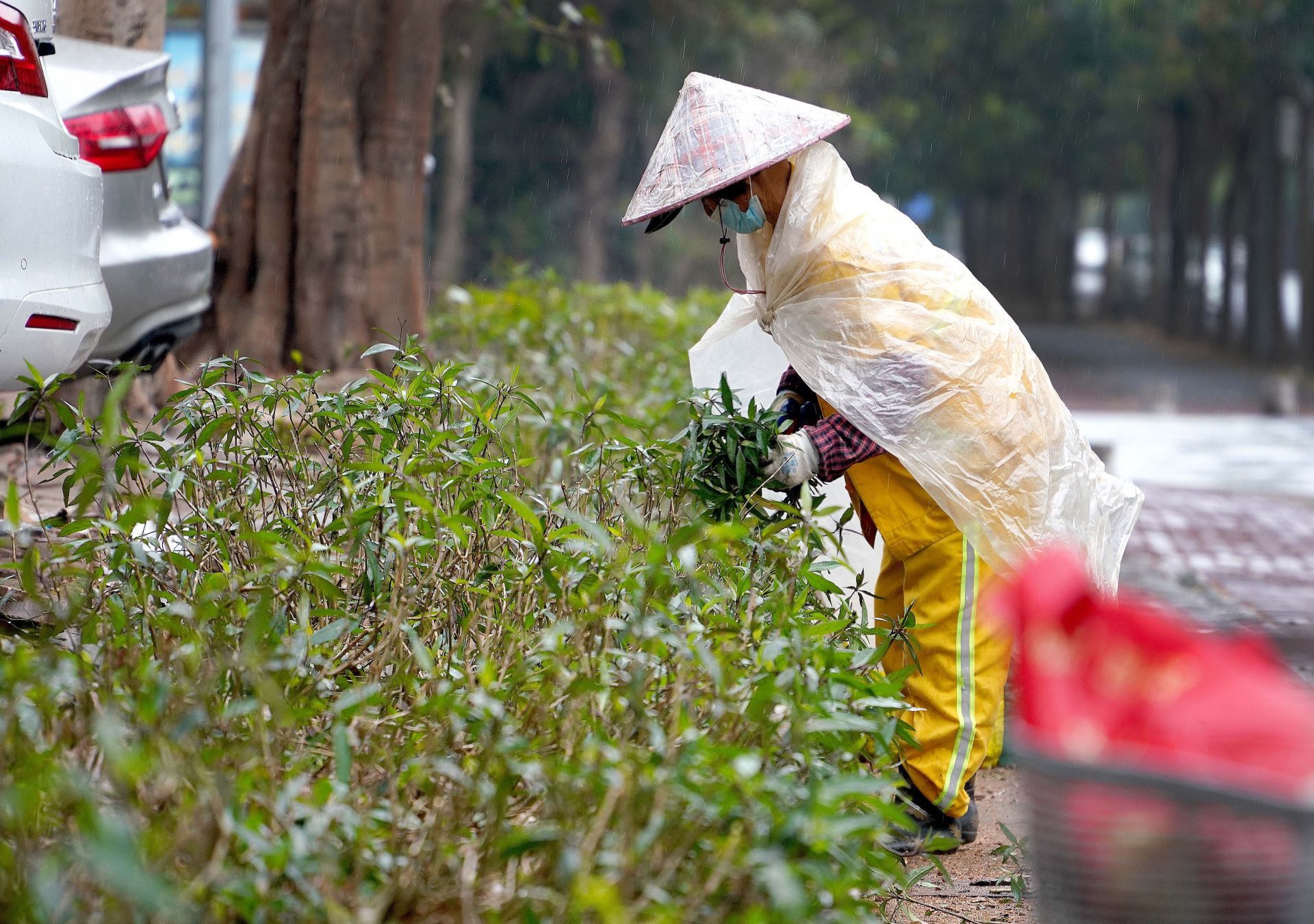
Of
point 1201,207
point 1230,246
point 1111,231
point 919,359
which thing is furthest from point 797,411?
point 1111,231

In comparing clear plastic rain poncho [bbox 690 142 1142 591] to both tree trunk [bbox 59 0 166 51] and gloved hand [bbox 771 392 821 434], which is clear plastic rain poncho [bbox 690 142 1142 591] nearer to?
gloved hand [bbox 771 392 821 434]

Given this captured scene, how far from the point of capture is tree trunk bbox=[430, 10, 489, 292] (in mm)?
16078

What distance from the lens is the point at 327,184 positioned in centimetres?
718

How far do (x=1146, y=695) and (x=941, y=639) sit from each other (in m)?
2.06

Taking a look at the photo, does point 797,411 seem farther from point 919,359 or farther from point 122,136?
point 122,136

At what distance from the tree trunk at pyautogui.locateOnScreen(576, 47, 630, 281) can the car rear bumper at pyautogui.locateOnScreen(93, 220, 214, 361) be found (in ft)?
45.7

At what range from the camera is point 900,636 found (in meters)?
3.50

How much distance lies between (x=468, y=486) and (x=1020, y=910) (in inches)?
57.8

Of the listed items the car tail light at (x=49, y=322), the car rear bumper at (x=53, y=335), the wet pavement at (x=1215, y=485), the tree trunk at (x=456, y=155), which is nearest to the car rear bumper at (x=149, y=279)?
the car rear bumper at (x=53, y=335)

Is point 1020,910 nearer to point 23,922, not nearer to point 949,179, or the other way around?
point 23,922

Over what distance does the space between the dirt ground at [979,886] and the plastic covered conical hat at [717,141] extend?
1558 mm

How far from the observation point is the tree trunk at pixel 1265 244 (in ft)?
76.5

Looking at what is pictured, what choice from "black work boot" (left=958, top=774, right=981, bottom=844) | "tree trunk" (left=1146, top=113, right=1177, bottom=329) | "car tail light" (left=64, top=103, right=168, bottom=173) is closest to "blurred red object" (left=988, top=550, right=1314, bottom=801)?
"black work boot" (left=958, top=774, right=981, bottom=844)

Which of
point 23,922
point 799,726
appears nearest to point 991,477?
A: point 799,726
